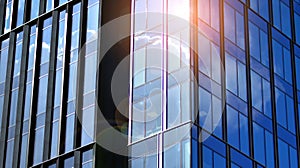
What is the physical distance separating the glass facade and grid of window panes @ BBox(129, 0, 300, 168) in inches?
2.3

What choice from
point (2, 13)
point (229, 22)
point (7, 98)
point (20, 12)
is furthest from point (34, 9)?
point (229, 22)

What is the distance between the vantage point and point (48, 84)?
48.8m

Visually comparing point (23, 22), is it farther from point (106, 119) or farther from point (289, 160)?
point (289, 160)

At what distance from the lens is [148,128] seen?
42969mm

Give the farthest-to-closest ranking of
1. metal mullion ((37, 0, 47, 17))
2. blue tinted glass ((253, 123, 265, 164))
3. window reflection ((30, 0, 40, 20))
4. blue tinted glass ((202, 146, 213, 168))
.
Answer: window reflection ((30, 0, 40, 20))
metal mullion ((37, 0, 47, 17))
blue tinted glass ((253, 123, 265, 164))
blue tinted glass ((202, 146, 213, 168))

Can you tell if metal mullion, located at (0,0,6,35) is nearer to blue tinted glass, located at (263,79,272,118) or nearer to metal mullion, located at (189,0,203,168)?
metal mullion, located at (189,0,203,168)

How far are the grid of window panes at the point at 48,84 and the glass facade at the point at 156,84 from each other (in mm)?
64

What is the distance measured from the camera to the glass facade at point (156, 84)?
42.7 m

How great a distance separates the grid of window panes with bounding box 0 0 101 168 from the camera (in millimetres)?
45969

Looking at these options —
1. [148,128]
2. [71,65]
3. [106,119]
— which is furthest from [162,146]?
[71,65]

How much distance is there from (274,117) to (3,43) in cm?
1743

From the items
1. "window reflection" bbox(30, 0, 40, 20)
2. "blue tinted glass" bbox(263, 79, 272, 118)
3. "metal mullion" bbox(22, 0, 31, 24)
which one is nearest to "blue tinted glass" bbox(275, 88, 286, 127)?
"blue tinted glass" bbox(263, 79, 272, 118)

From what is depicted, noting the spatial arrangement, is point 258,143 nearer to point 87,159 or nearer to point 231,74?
point 231,74

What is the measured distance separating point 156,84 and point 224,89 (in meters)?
3.81
